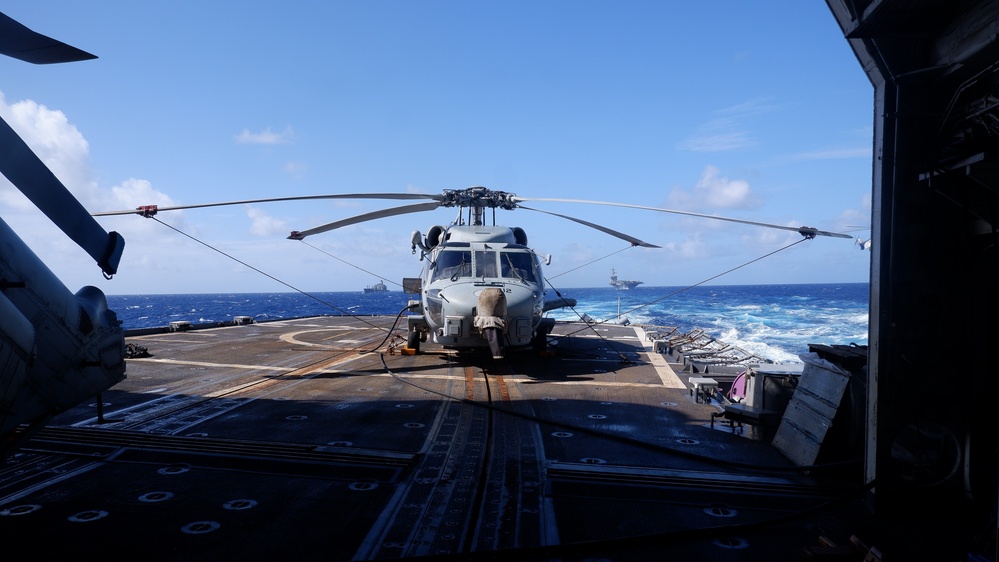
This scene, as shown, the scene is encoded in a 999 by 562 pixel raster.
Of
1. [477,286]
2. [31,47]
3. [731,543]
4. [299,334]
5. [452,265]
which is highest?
[31,47]

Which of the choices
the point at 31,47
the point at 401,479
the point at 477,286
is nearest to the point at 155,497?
the point at 401,479

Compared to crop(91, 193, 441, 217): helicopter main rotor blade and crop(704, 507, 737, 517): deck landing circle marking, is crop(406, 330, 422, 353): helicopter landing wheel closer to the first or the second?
crop(91, 193, 441, 217): helicopter main rotor blade

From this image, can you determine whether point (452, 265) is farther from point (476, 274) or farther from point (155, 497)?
point (155, 497)

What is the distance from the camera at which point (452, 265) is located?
13633mm

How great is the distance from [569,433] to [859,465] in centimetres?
327

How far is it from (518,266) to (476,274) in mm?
1135

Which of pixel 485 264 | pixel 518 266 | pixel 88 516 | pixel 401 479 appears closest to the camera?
pixel 88 516

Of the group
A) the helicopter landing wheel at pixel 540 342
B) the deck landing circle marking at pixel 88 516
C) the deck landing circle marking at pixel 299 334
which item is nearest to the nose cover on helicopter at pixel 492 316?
the helicopter landing wheel at pixel 540 342

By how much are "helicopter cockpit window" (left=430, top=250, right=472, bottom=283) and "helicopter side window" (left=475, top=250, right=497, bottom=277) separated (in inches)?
Result: 7.0

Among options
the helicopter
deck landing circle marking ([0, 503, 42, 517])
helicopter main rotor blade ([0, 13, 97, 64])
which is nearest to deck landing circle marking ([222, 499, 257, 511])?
deck landing circle marking ([0, 503, 42, 517])

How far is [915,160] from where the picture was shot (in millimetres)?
4914

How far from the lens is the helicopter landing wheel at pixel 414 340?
617 inches

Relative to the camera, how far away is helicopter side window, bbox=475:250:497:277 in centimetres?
1328

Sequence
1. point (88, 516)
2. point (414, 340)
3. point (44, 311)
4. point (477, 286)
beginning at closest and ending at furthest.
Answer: point (88, 516)
point (44, 311)
point (477, 286)
point (414, 340)
